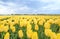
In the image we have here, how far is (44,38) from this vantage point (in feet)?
10.2

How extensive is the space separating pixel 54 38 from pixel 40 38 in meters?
1.08

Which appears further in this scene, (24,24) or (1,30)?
(24,24)

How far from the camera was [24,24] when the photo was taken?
4.28 metres

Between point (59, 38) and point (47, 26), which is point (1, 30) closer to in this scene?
point (47, 26)

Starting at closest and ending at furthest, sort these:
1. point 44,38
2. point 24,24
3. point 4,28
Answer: point 44,38
point 4,28
point 24,24

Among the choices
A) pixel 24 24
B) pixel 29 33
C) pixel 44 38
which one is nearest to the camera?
pixel 29 33

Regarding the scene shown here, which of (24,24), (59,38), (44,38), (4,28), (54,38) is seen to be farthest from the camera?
(24,24)

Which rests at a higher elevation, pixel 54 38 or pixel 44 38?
pixel 54 38

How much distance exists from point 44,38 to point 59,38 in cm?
125

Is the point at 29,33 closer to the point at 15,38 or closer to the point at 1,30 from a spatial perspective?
the point at 15,38

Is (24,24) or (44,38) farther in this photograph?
(24,24)

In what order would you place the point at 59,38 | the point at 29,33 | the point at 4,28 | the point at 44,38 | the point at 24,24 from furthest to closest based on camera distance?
1. the point at 24,24
2. the point at 4,28
3. the point at 44,38
4. the point at 29,33
5. the point at 59,38

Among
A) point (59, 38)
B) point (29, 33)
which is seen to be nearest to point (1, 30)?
point (29, 33)

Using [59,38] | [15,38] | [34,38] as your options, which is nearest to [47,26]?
[15,38]
